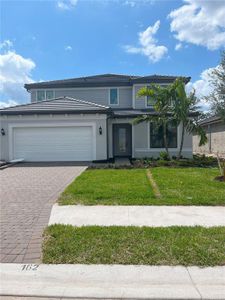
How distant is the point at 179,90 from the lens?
16.5 metres

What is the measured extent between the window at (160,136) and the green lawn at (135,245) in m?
14.3

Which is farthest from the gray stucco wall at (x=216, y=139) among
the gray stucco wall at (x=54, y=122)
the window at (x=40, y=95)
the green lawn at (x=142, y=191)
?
the green lawn at (x=142, y=191)

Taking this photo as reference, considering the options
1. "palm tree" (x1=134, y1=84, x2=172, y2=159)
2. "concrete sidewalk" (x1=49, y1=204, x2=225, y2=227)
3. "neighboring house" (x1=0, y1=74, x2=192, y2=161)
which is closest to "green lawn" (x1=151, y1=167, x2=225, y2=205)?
"concrete sidewalk" (x1=49, y1=204, x2=225, y2=227)

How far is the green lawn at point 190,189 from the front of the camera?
783 cm

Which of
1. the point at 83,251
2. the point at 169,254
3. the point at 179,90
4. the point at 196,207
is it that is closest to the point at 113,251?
the point at 83,251

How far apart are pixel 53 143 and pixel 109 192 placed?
10.4 meters

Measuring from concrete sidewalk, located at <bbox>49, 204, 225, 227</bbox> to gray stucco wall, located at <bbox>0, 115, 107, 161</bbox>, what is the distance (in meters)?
10.7

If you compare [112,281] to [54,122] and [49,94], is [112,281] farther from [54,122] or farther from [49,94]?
[49,94]

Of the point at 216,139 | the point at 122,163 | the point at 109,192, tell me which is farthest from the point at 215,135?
the point at 109,192

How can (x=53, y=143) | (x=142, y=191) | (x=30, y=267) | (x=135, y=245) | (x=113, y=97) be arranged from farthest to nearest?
(x=113, y=97) < (x=53, y=143) < (x=142, y=191) < (x=135, y=245) < (x=30, y=267)

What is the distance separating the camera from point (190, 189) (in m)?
9.27

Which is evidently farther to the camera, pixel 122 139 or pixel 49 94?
pixel 49 94

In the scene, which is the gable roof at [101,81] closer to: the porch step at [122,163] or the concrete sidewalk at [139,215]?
the porch step at [122,163]

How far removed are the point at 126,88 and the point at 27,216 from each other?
58.7 ft
